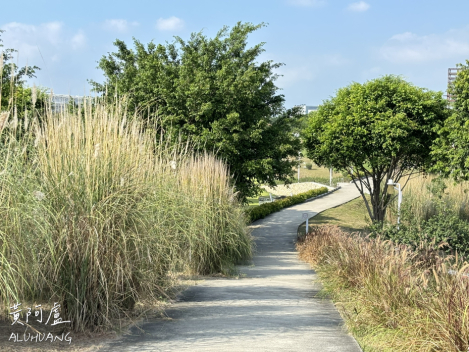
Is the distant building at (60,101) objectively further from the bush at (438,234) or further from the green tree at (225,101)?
the green tree at (225,101)

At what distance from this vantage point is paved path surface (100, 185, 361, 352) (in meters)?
4.77

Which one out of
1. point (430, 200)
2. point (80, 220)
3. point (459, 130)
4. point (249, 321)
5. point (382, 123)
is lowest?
point (249, 321)

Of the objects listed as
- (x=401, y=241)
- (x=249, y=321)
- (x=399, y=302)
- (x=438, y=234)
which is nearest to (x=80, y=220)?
(x=249, y=321)

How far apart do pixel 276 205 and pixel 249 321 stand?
24168mm

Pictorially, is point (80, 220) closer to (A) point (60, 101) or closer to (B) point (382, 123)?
(A) point (60, 101)

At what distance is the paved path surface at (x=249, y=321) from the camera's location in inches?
188

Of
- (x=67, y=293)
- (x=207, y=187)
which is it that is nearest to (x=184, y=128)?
(x=207, y=187)

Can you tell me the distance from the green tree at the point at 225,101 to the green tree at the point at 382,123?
1800 millimetres

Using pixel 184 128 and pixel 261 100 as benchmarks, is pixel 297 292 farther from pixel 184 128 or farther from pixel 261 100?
pixel 261 100

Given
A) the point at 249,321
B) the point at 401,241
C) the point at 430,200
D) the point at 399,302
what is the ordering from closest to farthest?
the point at 399,302
the point at 249,321
the point at 401,241
the point at 430,200

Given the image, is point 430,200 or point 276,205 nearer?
point 430,200

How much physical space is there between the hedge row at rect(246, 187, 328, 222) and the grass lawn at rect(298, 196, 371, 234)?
8.06ft

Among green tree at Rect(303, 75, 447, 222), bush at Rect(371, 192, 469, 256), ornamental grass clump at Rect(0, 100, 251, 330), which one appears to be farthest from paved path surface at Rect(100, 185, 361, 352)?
green tree at Rect(303, 75, 447, 222)

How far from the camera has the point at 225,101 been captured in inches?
645
